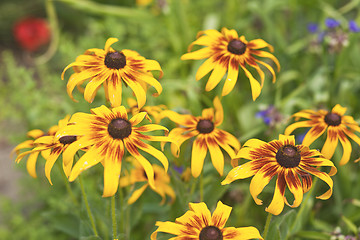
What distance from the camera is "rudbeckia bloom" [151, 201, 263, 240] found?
0.69 metres

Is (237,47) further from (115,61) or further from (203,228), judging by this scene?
(203,228)

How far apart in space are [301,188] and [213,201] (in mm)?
352

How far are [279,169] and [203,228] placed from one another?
17 cm

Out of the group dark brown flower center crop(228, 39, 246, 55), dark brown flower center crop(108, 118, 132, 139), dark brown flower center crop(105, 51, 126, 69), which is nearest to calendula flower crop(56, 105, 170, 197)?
dark brown flower center crop(108, 118, 132, 139)

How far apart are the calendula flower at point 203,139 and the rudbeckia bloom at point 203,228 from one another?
0.10 metres

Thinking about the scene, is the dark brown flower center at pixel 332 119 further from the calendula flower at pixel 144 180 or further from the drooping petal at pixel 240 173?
the calendula flower at pixel 144 180

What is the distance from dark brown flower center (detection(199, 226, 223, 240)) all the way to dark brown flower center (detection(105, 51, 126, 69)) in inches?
13.8

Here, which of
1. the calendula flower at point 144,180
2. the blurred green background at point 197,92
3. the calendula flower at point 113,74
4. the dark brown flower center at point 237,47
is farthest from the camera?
the blurred green background at point 197,92

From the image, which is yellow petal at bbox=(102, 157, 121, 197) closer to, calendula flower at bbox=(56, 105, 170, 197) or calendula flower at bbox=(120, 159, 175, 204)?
calendula flower at bbox=(56, 105, 170, 197)

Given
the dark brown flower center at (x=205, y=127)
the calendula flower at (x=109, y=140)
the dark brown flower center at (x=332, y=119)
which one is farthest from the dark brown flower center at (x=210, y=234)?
the dark brown flower center at (x=332, y=119)

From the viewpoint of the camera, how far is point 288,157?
0.70 meters

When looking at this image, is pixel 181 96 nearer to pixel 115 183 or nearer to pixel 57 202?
pixel 57 202

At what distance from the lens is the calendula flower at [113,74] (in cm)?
77

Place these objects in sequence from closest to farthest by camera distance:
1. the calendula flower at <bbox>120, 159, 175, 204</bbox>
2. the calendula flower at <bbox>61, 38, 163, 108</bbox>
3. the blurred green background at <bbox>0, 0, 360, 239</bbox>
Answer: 1. the calendula flower at <bbox>61, 38, 163, 108</bbox>
2. the calendula flower at <bbox>120, 159, 175, 204</bbox>
3. the blurred green background at <bbox>0, 0, 360, 239</bbox>
